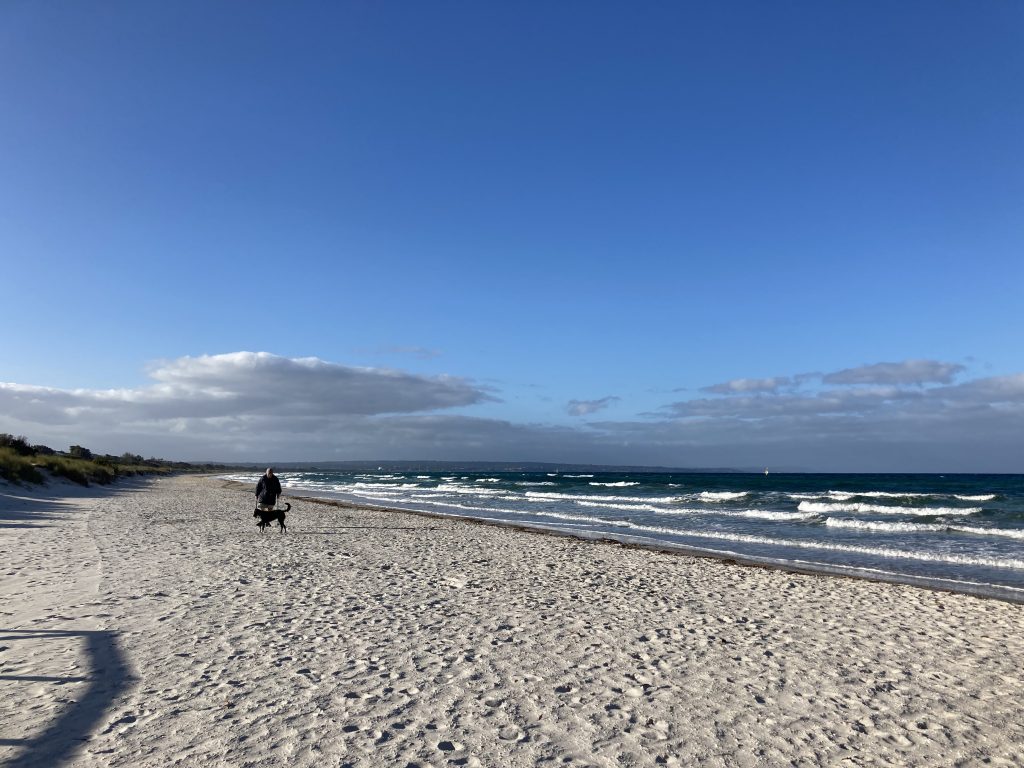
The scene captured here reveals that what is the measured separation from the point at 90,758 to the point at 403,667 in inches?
105

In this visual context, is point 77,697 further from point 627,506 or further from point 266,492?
point 627,506

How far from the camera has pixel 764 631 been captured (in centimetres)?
809

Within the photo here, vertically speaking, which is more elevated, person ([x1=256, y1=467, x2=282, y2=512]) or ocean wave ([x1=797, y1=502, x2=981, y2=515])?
person ([x1=256, y1=467, x2=282, y2=512])

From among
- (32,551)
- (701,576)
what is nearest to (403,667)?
(701,576)

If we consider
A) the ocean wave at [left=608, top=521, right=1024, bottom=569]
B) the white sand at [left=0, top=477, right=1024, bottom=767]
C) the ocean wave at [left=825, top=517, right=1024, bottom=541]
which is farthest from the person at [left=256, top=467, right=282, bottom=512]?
the ocean wave at [left=825, top=517, right=1024, bottom=541]

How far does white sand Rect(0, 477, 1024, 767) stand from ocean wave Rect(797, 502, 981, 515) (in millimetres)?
23092

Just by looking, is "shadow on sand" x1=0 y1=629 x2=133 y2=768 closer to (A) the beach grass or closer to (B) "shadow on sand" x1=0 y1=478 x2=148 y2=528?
(B) "shadow on sand" x1=0 y1=478 x2=148 y2=528

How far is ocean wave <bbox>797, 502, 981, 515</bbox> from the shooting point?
30.7 metres

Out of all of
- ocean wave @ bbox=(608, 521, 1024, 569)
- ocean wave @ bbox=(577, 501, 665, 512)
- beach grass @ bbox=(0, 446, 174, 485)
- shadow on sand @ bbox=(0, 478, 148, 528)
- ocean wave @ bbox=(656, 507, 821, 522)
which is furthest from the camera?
ocean wave @ bbox=(577, 501, 665, 512)

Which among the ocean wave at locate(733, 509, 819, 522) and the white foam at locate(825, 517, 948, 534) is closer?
the white foam at locate(825, 517, 948, 534)

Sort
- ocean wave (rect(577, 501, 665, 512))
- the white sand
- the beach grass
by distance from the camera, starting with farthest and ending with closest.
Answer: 1. ocean wave (rect(577, 501, 665, 512))
2. the beach grass
3. the white sand

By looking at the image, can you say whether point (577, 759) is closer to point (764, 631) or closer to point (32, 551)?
point (764, 631)

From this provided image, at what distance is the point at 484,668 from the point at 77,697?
134 inches

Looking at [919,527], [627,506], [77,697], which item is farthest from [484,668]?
→ [627,506]
